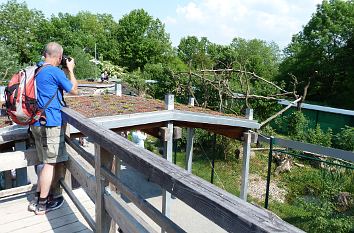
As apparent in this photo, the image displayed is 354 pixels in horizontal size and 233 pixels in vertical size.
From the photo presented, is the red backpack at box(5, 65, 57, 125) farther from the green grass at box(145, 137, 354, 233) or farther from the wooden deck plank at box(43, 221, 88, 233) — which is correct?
the green grass at box(145, 137, 354, 233)

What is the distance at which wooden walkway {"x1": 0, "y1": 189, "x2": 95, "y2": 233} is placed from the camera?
7.79ft

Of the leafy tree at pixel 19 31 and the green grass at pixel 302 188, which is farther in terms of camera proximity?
the leafy tree at pixel 19 31

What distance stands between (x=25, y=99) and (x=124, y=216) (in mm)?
1249

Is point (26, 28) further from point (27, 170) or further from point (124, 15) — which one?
point (27, 170)

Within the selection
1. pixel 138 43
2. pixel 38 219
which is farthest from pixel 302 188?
pixel 138 43

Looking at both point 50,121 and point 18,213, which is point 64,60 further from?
point 18,213

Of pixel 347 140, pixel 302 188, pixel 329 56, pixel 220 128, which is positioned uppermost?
pixel 329 56

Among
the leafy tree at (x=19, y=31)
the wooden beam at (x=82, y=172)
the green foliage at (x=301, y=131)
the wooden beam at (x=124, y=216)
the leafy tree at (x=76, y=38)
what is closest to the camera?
the wooden beam at (x=124, y=216)

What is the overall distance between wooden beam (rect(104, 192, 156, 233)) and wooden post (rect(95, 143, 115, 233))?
0.05 m

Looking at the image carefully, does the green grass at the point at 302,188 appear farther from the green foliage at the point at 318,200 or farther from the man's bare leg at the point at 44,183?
the man's bare leg at the point at 44,183

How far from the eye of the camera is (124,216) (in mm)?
1756

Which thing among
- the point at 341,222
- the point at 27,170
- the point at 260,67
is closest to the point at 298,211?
the point at 341,222

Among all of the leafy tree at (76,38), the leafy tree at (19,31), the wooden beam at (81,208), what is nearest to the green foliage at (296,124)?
the wooden beam at (81,208)

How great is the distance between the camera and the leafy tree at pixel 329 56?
79.1ft
